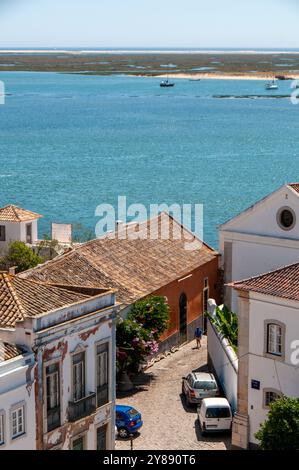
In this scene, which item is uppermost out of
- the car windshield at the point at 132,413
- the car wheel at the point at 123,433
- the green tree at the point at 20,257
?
the green tree at the point at 20,257

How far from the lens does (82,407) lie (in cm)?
2239

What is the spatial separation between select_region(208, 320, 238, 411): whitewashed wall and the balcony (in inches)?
226

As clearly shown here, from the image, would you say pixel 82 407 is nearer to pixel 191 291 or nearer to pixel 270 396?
pixel 270 396

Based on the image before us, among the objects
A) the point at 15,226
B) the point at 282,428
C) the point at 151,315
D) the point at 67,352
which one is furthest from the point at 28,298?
the point at 15,226

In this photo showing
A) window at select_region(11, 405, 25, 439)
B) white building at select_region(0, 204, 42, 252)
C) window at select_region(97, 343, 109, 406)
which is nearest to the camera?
window at select_region(11, 405, 25, 439)

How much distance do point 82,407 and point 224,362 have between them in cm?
796

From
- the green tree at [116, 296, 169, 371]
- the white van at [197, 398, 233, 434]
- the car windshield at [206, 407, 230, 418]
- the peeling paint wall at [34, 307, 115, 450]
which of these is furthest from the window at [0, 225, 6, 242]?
the peeling paint wall at [34, 307, 115, 450]

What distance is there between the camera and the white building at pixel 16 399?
2008 centimetres

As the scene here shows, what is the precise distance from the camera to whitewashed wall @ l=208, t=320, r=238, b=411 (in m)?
27.8

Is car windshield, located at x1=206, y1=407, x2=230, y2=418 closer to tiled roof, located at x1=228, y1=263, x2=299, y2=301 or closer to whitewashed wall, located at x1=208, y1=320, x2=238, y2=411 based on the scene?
whitewashed wall, located at x1=208, y1=320, x2=238, y2=411

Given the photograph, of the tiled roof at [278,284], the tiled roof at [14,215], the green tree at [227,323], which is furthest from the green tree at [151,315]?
the tiled roof at [14,215]

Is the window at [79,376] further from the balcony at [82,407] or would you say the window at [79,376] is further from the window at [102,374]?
the window at [102,374]

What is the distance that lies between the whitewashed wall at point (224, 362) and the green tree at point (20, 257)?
10.4m

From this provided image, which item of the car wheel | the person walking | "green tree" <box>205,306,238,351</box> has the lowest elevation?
the person walking
